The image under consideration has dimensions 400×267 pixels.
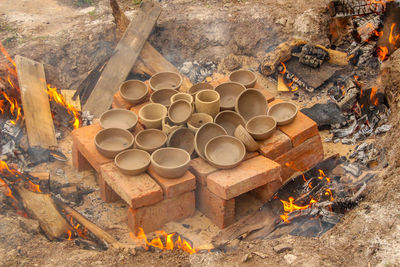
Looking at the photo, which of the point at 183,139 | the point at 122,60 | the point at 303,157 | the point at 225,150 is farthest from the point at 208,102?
the point at 122,60

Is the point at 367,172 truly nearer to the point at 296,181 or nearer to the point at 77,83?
the point at 296,181

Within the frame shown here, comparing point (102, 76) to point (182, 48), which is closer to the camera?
point (102, 76)

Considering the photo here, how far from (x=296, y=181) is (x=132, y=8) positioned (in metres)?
5.66

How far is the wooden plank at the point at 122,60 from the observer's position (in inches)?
291

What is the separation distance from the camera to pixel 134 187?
515cm

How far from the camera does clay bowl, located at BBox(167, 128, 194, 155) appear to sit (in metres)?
5.82

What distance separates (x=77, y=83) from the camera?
7969 millimetres

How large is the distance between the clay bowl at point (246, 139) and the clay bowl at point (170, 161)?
73 centimetres

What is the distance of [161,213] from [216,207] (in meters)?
0.67

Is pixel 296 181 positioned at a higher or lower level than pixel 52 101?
lower

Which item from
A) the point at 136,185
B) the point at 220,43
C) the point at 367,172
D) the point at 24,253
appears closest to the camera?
the point at 24,253

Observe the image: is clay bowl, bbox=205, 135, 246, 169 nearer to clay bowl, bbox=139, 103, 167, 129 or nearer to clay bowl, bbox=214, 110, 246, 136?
clay bowl, bbox=214, 110, 246, 136

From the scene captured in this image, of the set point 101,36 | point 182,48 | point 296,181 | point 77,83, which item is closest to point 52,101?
point 77,83

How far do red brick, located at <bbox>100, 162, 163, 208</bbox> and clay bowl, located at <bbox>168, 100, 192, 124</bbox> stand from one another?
0.96 metres
